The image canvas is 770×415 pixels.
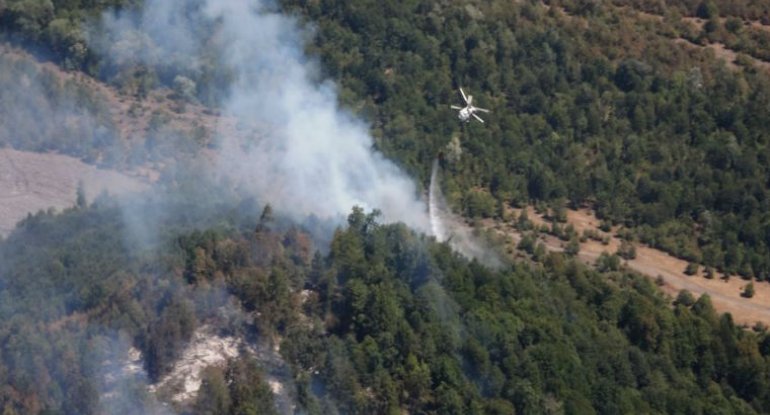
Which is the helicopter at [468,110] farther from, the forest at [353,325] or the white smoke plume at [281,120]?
the forest at [353,325]

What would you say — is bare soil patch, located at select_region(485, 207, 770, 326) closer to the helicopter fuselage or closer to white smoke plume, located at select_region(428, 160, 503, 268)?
white smoke plume, located at select_region(428, 160, 503, 268)

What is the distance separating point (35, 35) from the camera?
425 feet

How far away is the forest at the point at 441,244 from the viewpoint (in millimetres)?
93812

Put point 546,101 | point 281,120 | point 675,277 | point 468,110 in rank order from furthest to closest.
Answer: point 546,101
point 281,120
point 468,110
point 675,277

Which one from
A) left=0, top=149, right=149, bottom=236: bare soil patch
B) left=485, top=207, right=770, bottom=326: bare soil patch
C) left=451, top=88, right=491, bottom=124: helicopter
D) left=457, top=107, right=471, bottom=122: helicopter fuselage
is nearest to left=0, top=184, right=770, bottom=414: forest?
left=0, top=149, right=149, bottom=236: bare soil patch

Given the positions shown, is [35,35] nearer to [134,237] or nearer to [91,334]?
[134,237]

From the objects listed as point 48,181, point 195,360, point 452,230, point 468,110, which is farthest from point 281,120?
point 195,360

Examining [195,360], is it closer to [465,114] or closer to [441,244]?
[441,244]

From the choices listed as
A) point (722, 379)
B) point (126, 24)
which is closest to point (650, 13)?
point (126, 24)

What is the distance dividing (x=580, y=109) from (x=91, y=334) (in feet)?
156

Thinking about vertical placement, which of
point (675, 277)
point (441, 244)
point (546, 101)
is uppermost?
point (441, 244)

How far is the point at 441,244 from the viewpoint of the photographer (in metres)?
106

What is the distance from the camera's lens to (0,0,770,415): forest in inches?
3693

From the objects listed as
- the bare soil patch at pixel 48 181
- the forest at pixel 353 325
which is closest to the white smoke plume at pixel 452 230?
the forest at pixel 353 325
